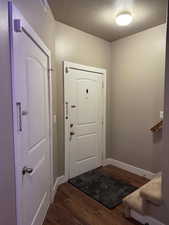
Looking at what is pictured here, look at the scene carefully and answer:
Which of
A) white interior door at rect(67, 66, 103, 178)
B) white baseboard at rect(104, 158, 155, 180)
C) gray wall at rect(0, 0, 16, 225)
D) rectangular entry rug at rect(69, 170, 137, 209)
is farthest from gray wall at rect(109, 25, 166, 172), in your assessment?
gray wall at rect(0, 0, 16, 225)

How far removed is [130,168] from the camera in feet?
10.1

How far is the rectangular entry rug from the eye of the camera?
218cm

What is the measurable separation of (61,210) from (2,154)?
1.51 m

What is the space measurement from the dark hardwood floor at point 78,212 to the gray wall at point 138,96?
119 cm

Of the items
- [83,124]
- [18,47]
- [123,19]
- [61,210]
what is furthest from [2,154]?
[123,19]

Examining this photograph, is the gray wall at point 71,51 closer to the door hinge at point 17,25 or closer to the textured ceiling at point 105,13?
the textured ceiling at point 105,13

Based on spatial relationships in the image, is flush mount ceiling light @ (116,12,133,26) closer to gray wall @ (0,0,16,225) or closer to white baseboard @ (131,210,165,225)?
gray wall @ (0,0,16,225)

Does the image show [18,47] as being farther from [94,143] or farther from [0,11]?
[94,143]

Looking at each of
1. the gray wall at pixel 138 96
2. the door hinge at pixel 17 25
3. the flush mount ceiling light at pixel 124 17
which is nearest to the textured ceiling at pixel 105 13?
the flush mount ceiling light at pixel 124 17

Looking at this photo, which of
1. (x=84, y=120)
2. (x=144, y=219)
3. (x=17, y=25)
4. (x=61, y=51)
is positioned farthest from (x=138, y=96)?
(x=17, y=25)

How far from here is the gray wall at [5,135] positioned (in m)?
0.91

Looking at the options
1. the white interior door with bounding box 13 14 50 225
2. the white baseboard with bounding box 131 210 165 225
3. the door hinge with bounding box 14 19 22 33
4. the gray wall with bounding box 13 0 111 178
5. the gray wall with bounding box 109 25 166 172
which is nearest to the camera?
the door hinge with bounding box 14 19 22 33

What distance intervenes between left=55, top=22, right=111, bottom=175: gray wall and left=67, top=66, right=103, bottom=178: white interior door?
0.19 m

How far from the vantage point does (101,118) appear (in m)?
3.26
